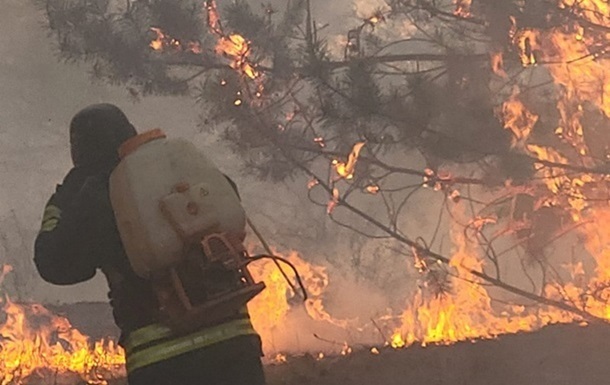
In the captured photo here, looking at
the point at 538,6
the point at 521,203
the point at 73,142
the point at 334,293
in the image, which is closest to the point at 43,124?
the point at 334,293

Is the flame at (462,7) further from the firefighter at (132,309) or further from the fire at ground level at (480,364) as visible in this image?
the firefighter at (132,309)

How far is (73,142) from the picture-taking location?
261cm

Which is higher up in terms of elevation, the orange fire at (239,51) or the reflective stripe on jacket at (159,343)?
the orange fire at (239,51)

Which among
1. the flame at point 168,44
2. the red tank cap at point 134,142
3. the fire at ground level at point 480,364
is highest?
the flame at point 168,44

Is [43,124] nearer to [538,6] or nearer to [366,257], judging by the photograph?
[366,257]

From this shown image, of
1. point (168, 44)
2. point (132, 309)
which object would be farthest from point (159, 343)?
point (168, 44)

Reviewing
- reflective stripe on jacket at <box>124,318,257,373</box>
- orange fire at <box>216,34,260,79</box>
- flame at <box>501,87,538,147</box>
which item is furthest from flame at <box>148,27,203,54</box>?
reflective stripe on jacket at <box>124,318,257,373</box>

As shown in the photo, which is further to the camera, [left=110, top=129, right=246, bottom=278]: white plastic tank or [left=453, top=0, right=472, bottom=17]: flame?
[left=453, top=0, right=472, bottom=17]: flame

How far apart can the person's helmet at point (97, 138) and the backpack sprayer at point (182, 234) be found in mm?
101

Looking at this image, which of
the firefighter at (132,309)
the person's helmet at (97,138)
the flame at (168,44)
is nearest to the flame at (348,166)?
the flame at (168,44)

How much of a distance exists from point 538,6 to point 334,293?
12.7ft

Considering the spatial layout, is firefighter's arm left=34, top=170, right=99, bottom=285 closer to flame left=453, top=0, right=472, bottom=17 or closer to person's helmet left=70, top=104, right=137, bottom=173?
person's helmet left=70, top=104, right=137, bottom=173

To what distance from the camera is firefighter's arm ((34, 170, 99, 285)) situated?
239 cm

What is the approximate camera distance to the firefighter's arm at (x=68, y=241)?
2.39 m
